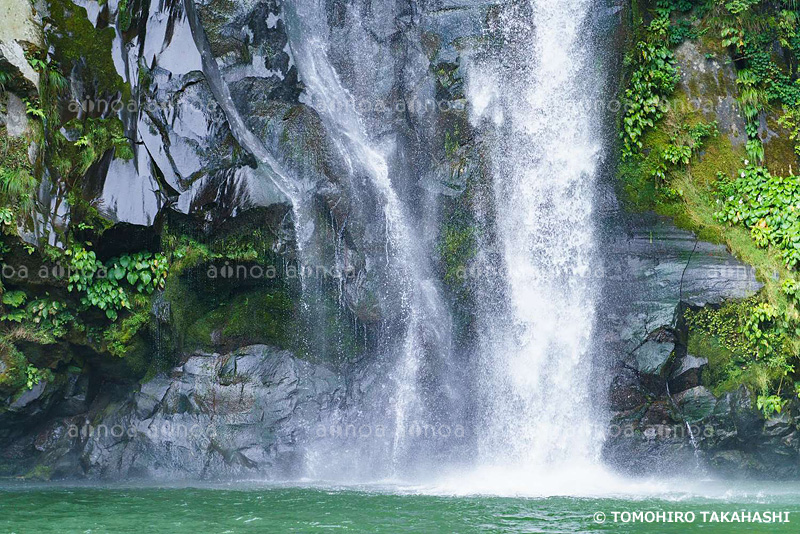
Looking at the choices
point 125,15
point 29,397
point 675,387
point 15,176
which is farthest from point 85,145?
point 675,387

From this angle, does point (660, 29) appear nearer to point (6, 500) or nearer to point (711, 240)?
point (711, 240)

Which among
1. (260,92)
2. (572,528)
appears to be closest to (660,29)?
(260,92)

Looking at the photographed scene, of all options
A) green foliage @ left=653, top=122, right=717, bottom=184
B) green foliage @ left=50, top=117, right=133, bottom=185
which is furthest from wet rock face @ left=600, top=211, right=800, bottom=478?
green foliage @ left=50, top=117, right=133, bottom=185

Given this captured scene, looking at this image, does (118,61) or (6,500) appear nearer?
(6,500)

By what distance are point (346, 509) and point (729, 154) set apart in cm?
854

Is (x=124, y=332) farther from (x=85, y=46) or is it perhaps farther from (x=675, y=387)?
(x=675, y=387)

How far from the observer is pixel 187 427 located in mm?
12016

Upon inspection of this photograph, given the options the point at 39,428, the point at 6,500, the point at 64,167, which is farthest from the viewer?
the point at 39,428

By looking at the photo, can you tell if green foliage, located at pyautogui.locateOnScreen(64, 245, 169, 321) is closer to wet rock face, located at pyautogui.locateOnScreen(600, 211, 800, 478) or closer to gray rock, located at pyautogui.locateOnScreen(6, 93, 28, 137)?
gray rock, located at pyautogui.locateOnScreen(6, 93, 28, 137)

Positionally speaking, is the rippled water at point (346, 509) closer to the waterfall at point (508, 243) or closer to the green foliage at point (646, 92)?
the waterfall at point (508, 243)

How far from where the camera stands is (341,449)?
12.4 meters

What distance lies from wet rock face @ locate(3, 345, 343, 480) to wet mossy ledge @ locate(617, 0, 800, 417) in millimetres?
6918

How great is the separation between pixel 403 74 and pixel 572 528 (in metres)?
9.05

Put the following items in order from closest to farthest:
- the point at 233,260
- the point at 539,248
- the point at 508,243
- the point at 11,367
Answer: the point at 11,367
the point at 233,260
the point at 539,248
the point at 508,243
